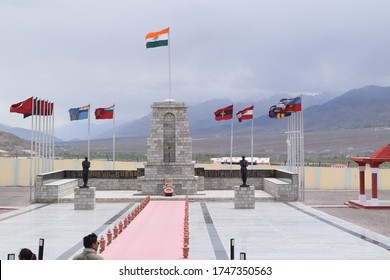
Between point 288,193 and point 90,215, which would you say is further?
point 288,193

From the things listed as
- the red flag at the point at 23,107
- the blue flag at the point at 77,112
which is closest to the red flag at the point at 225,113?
the blue flag at the point at 77,112

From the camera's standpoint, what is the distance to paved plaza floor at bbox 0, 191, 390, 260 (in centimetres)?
1956

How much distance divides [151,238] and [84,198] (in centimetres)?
1203

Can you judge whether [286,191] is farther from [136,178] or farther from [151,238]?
[151,238]

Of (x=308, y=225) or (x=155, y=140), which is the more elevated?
(x=155, y=140)

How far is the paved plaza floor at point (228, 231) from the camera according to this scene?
19.6 m

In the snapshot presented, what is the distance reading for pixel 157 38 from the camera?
43812mm

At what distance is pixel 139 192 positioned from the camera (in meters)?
42.9

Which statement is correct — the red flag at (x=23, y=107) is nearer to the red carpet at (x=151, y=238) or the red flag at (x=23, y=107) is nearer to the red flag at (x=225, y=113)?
the red carpet at (x=151, y=238)

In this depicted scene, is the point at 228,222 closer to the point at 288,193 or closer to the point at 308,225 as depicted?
the point at 308,225

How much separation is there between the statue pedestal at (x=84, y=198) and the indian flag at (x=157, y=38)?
14.7 metres

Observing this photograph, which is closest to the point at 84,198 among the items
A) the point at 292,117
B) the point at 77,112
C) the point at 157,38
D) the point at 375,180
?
the point at 77,112
